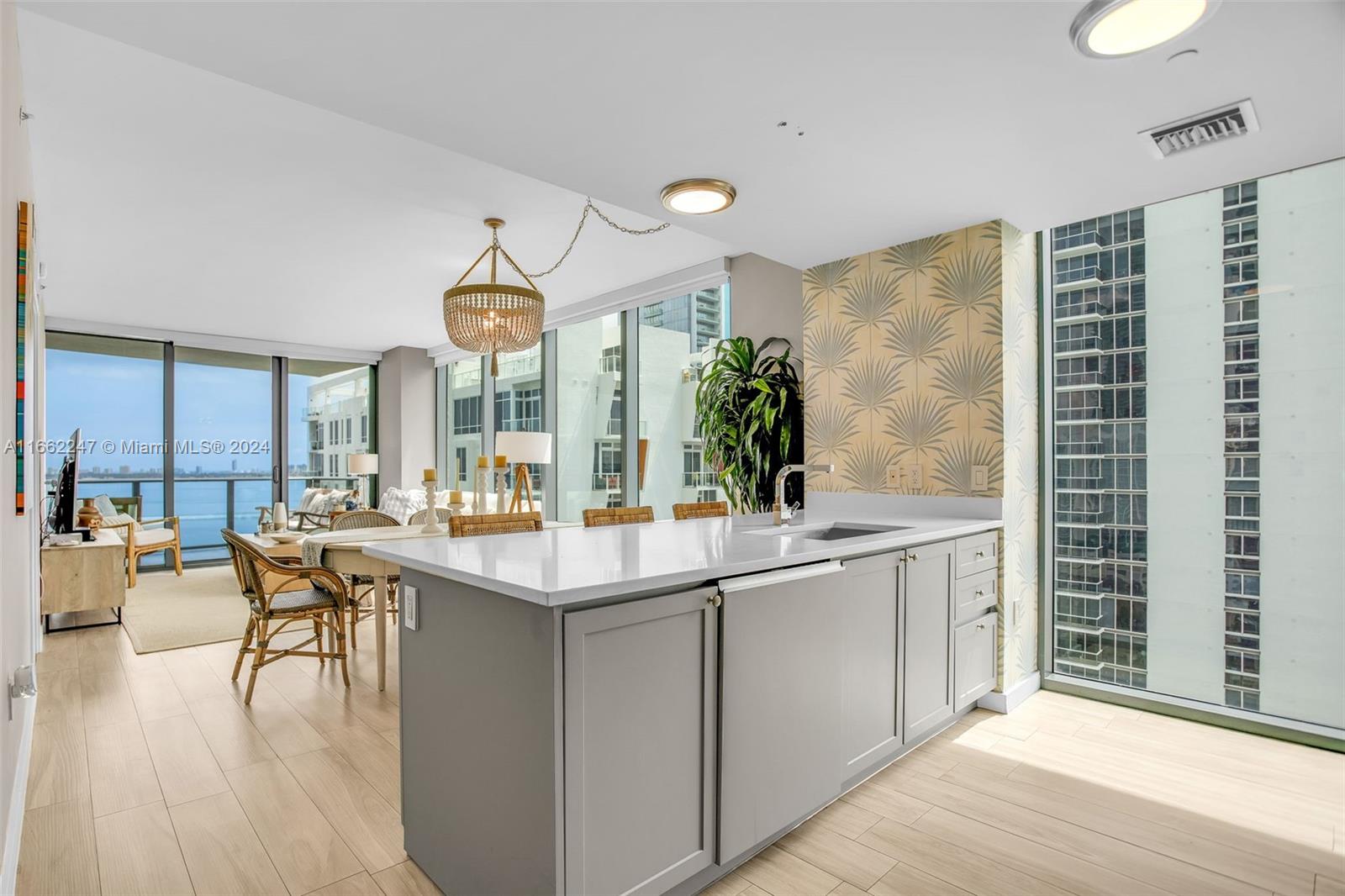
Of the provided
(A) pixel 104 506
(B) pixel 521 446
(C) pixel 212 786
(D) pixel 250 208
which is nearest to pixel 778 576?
(C) pixel 212 786

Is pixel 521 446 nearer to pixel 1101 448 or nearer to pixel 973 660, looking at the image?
pixel 973 660

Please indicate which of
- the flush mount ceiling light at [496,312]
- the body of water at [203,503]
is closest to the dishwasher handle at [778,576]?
the flush mount ceiling light at [496,312]

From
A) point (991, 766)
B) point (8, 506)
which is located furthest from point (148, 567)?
point (991, 766)

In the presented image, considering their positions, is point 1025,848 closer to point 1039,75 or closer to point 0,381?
point 1039,75

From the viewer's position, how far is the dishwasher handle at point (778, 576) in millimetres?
1772

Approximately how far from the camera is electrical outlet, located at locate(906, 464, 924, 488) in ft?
11.3

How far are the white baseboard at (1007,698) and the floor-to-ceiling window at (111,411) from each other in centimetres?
840

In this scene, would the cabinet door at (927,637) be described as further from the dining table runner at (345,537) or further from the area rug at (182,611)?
the area rug at (182,611)

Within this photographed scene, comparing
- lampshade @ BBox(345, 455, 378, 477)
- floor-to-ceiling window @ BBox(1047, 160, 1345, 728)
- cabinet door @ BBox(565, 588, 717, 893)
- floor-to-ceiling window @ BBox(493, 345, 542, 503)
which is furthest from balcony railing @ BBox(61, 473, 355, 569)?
floor-to-ceiling window @ BBox(1047, 160, 1345, 728)

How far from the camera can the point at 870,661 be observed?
7.67 feet

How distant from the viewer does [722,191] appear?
2791mm

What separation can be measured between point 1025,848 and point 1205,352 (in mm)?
2358

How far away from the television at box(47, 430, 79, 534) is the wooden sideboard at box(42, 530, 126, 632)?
0.58 feet

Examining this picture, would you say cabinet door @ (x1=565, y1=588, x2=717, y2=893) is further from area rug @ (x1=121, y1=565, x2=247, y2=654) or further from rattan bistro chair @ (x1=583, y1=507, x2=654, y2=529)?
area rug @ (x1=121, y1=565, x2=247, y2=654)
